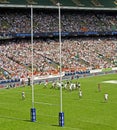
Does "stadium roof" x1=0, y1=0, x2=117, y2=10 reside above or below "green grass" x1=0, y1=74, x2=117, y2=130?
above

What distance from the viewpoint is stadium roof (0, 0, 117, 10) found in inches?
2920

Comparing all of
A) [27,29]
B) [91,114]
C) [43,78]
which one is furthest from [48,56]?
[91,114]

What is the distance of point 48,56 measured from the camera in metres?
74.1

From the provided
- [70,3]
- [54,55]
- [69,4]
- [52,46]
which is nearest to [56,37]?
[52,46]

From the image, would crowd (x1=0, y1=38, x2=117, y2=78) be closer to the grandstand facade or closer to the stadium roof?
the grandstand facade

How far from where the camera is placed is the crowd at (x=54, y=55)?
66.2 m

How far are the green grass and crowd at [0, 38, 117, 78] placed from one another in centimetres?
1357

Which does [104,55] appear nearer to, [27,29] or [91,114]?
[27,29]

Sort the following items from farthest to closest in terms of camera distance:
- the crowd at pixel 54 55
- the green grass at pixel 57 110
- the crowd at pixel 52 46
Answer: the crowd at pixel 52 46 → the crowd at pixel 54 55 → the green grass at pixel 57 110

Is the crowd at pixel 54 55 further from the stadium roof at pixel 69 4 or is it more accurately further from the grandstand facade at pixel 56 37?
the stadium roof at pixel 69 4

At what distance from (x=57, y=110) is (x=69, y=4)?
49894 millimetres

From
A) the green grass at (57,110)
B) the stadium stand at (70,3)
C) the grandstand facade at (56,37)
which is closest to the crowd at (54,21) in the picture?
the grandstand facade at (56,37)

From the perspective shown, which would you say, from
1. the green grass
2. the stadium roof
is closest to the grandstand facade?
the stadium roof

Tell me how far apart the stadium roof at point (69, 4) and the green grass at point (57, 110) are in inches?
1006
